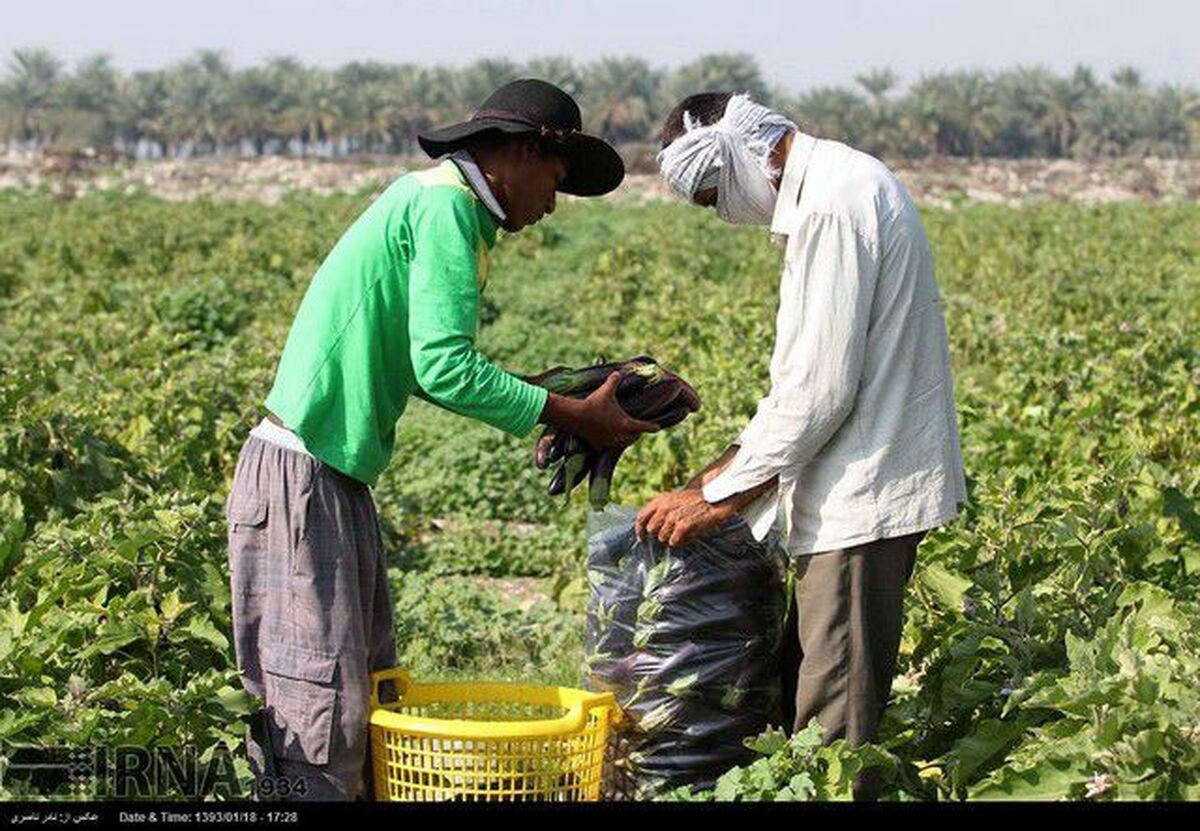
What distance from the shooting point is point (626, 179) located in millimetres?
57156

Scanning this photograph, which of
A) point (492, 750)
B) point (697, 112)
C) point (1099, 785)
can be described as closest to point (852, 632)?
point (1099, 785)

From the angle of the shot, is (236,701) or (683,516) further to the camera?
(683,516)

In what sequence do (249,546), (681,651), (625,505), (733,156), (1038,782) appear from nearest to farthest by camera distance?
(1038,782) → (733,156) → (249,546) → (681,651) → (625,505)

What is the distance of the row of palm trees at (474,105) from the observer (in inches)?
3649

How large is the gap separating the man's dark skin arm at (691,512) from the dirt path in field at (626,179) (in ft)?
148

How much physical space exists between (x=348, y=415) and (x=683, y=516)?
2.52 ft

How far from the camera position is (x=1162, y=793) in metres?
3.34

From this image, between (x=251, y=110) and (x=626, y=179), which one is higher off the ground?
(x=251, y=110)

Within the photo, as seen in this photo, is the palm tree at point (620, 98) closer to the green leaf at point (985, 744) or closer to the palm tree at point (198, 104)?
the palm tree at point (198, 104)

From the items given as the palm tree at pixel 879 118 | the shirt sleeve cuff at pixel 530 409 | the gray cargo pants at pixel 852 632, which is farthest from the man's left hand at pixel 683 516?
the palm tree at pixel 879 118

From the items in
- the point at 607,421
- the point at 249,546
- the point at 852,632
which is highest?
the point at 607,421

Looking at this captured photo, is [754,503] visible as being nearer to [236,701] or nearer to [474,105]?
[236,701]

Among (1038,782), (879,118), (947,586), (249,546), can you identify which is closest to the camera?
(1038,782)

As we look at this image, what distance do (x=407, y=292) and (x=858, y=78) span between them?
317 feet
